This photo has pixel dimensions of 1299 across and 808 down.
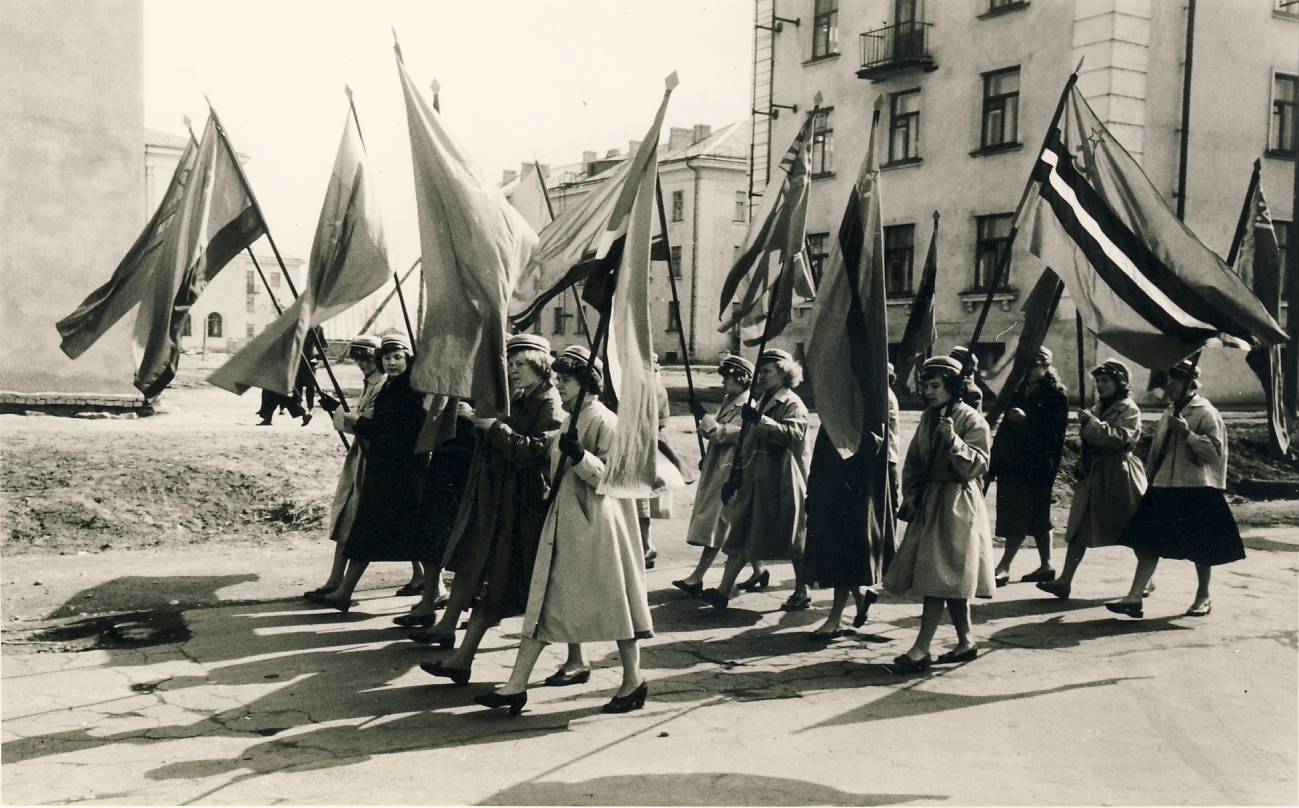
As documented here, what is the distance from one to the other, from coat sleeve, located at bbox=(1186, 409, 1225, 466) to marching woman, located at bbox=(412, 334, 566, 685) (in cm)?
482

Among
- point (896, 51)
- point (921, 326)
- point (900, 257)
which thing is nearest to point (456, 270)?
point (921, 326)

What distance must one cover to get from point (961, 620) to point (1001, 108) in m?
21.5

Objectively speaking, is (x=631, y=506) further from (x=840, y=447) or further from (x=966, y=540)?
(x=966, y=540)

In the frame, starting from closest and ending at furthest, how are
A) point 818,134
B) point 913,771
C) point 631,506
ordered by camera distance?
point 913,771 < point 631,506 < point 818,134

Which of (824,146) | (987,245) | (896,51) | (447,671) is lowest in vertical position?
(447,671)

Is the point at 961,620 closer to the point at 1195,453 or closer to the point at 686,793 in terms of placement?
the point at 1195,453

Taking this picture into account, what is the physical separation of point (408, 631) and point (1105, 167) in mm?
5280

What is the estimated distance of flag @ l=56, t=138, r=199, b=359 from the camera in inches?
324

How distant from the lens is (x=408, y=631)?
24.7 feet

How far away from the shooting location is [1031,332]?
7.95 metres

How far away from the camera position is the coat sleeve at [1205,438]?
8219 millimetres

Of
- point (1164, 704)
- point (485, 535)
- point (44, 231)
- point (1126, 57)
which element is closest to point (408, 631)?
point (485, 535)

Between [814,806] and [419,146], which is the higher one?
[419,146]

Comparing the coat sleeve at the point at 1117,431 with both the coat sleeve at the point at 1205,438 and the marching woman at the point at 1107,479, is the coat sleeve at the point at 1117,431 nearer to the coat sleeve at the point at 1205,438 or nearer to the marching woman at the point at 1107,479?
the marching woman at the point at 1107,479
